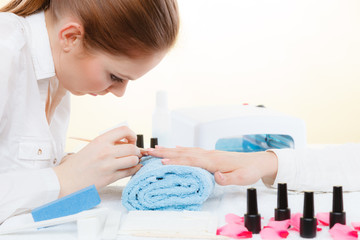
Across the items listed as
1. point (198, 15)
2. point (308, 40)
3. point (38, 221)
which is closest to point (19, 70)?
point (38, 221)

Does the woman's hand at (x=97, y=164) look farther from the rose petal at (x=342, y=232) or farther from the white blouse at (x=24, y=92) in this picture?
the rose petal at (x=342, y=232)

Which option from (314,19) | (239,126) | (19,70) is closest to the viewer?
(19,70)

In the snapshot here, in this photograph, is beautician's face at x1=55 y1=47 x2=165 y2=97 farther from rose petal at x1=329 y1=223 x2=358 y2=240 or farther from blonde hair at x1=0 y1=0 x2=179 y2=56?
rose petal at x1=329 y1=223 x2=358 y2=240

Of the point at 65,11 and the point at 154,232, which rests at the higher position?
the point at 65,11

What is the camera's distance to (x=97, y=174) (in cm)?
95

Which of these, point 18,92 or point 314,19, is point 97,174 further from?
point 314,19

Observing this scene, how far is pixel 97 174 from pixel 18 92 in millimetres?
279

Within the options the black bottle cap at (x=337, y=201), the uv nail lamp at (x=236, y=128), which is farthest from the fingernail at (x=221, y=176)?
the uv nail lamp at (x=236, y=128)

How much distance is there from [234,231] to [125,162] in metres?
0.31

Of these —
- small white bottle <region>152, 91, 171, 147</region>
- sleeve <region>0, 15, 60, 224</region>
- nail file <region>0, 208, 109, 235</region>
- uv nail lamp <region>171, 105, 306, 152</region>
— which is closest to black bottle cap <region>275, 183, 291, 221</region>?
nail file <region>0, 208, 109, 235</region>

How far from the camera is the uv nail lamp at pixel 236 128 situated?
132cm

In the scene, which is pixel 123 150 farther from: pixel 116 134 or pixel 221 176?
pixel 221 176

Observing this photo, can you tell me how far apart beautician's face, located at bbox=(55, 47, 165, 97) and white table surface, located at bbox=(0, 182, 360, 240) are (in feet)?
0.80

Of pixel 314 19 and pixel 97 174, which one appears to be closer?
pixel 97 174
